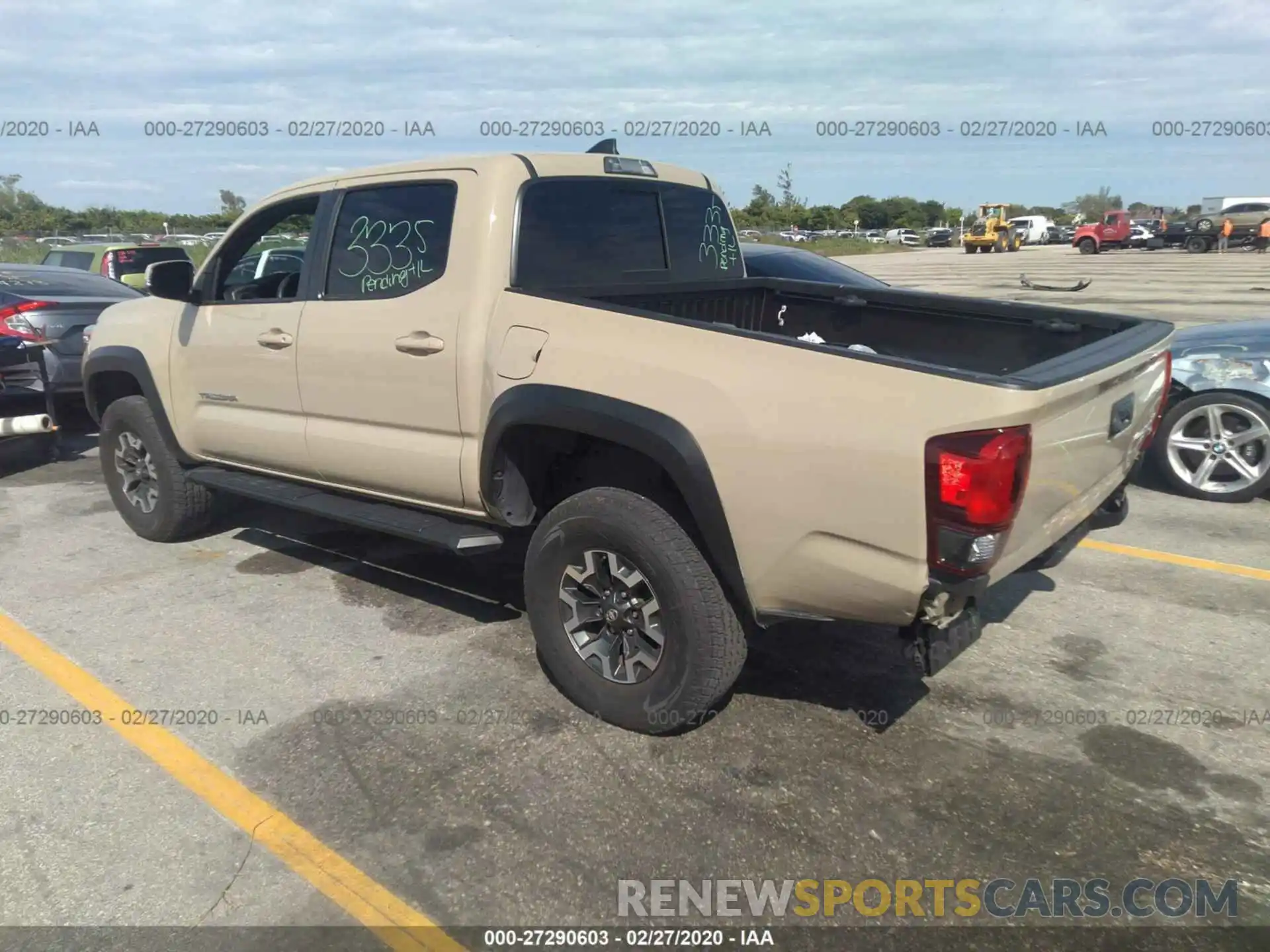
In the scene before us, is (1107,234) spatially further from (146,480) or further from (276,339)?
(276,339)

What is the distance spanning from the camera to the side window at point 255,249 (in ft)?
16.0

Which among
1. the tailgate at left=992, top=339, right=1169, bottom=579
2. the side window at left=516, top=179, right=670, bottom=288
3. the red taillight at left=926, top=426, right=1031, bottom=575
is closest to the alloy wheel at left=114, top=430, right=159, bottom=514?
the side window at left=516, top=179, right=670, bottom=288

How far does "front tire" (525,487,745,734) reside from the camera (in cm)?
327

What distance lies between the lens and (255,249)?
215 inches

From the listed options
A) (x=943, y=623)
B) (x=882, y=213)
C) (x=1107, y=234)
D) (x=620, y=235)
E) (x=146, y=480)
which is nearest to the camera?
(x=943, y=623)

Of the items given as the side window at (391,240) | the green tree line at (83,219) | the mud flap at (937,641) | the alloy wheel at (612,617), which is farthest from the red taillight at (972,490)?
the green tree line at (83,219)

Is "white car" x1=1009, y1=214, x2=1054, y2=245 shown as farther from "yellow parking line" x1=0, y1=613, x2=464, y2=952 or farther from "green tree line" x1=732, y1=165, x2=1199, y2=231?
"yellow parking line" x1=0, y1=613, x2=464, y2=952

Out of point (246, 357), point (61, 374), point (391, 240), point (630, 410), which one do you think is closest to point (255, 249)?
point (246, 357)

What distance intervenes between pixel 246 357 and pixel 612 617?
2503mm

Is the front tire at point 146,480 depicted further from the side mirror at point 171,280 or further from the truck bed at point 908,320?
the truck bed at point 908,320

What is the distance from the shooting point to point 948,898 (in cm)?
274

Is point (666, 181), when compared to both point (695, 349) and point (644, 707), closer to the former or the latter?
point (695, 349)

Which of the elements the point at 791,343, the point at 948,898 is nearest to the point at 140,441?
the point at 791,343

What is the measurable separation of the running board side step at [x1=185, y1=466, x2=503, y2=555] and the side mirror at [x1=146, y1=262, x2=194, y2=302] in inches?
37.3
